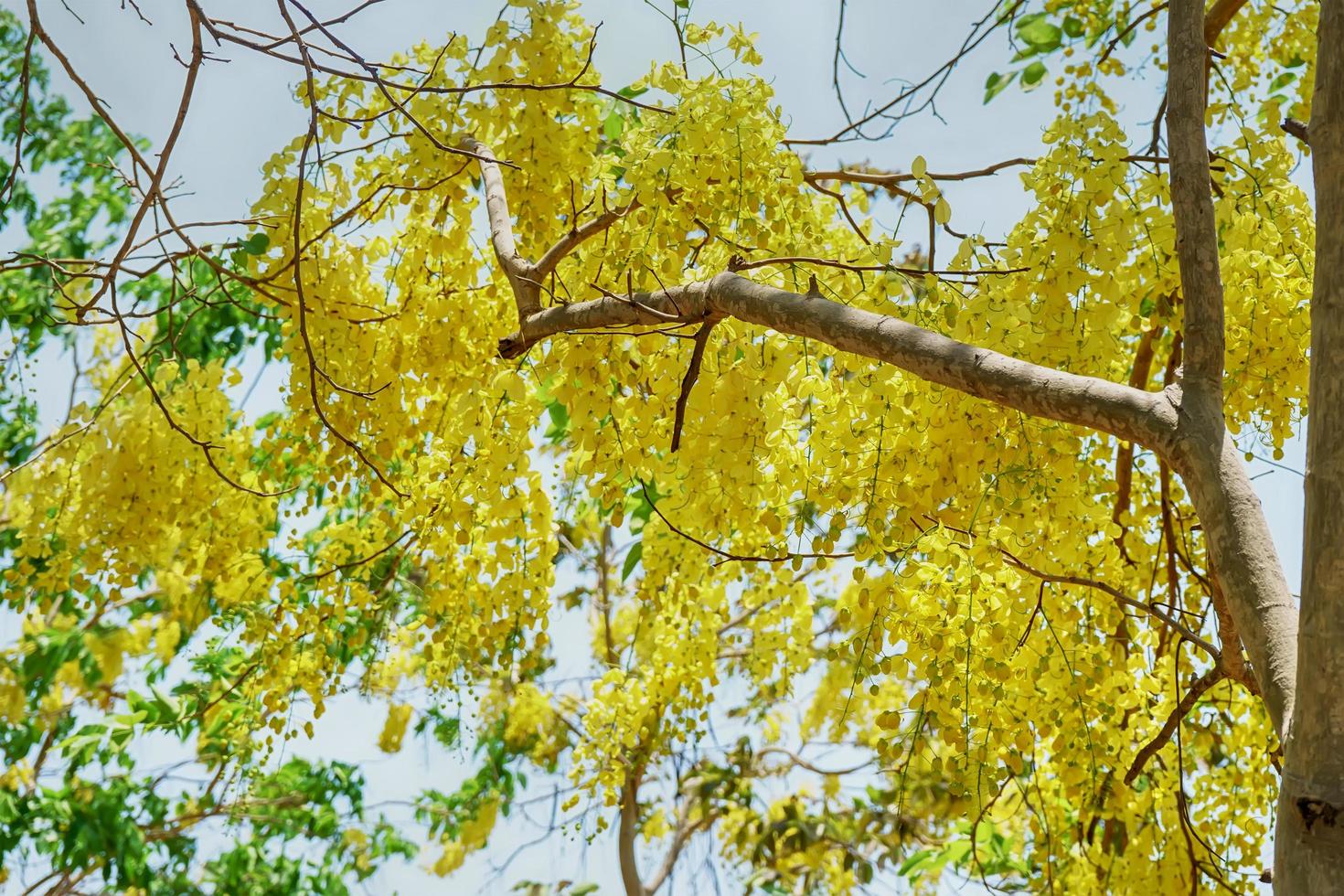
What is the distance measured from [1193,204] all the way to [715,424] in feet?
2.49

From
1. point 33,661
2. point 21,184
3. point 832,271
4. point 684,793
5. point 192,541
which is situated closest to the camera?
point 832,271

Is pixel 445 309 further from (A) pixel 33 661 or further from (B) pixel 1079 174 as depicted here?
(A) pixel 33 661

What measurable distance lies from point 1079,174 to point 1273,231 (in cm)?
37

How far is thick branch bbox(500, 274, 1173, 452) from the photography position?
40.2 inches

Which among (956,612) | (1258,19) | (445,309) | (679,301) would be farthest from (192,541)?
(1258,19)

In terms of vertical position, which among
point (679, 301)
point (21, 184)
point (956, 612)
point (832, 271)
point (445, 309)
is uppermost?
point (21, 184)

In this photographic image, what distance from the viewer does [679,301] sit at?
138 cm

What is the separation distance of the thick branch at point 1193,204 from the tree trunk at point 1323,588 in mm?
185

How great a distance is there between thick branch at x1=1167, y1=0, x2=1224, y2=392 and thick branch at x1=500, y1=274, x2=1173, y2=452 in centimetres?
6

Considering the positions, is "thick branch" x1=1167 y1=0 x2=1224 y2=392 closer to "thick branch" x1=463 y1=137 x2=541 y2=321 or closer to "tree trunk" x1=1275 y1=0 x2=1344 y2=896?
"tree trunk" x1=1275 y1=0 x2=1344 y2=896

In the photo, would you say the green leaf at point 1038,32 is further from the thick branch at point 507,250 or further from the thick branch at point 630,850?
the thick branch at point 630,850

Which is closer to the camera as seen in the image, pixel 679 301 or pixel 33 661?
pixel 679 301

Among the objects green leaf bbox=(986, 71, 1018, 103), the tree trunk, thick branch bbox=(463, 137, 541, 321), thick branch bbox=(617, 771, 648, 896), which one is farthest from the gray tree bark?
thick branch bbox=(617, 771, 648, 896)

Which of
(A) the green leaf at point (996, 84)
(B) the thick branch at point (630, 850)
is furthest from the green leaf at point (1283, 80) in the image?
(B) the thick branch at point (630, 850)
